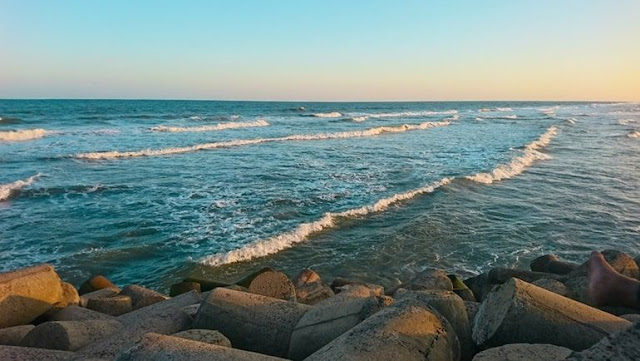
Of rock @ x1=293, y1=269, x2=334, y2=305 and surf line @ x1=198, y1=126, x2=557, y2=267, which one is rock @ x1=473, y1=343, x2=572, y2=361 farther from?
surf line @ x1=198, y1=126, x2=557, y2=267

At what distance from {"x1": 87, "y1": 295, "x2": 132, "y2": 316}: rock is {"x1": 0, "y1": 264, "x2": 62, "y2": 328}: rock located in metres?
Answer: 0.39

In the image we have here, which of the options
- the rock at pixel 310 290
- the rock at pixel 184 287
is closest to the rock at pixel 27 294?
the rock at pixel 184 287

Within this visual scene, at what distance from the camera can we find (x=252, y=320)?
3975mm

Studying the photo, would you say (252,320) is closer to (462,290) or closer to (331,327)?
(331,327)

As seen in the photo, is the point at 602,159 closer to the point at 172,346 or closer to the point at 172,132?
the point at 172,346

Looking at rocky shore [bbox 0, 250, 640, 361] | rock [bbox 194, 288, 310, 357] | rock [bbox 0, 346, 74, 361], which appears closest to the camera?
rocky shore [bbox 0, 250, 640, 361]

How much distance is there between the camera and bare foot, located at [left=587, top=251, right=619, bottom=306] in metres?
4.68

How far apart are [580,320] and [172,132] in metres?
34.8

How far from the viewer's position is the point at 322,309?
388 cm

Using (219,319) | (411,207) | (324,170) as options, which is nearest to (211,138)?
(324,170)

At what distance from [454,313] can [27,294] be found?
15.0 ft

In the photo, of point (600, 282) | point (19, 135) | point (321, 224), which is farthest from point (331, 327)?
point (19, 135)

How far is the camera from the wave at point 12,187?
44.1ft

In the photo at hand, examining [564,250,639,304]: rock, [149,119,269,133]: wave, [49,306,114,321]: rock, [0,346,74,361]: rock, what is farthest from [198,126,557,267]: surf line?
[149,119,269,133]: wave
